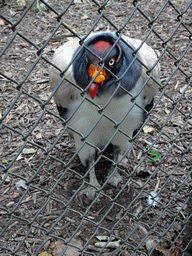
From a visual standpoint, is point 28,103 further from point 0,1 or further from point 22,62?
point 0,1

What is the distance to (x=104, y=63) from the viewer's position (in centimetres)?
204

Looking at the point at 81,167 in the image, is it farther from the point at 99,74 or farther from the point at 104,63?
the point at 99,74

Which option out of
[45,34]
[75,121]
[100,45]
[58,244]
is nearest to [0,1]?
[45,34]

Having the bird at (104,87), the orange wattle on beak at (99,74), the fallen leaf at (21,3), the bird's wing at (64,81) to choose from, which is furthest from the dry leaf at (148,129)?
the fallen leaf at (21,3)

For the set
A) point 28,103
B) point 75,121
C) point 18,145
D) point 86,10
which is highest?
point 86,10

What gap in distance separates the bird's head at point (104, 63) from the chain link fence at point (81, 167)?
0.29m

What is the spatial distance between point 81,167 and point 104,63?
1647mm

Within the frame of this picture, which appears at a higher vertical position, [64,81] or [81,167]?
[64,81]

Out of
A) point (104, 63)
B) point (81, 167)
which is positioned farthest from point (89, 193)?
point (104, 63)

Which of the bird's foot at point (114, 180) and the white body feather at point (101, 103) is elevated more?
the white body feather at point (101, 103)

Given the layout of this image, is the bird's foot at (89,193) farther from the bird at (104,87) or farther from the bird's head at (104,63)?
the bird's head at (104,63)

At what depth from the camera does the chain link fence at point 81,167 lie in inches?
65.7

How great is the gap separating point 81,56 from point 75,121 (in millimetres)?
654

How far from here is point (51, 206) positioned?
9.21ft
